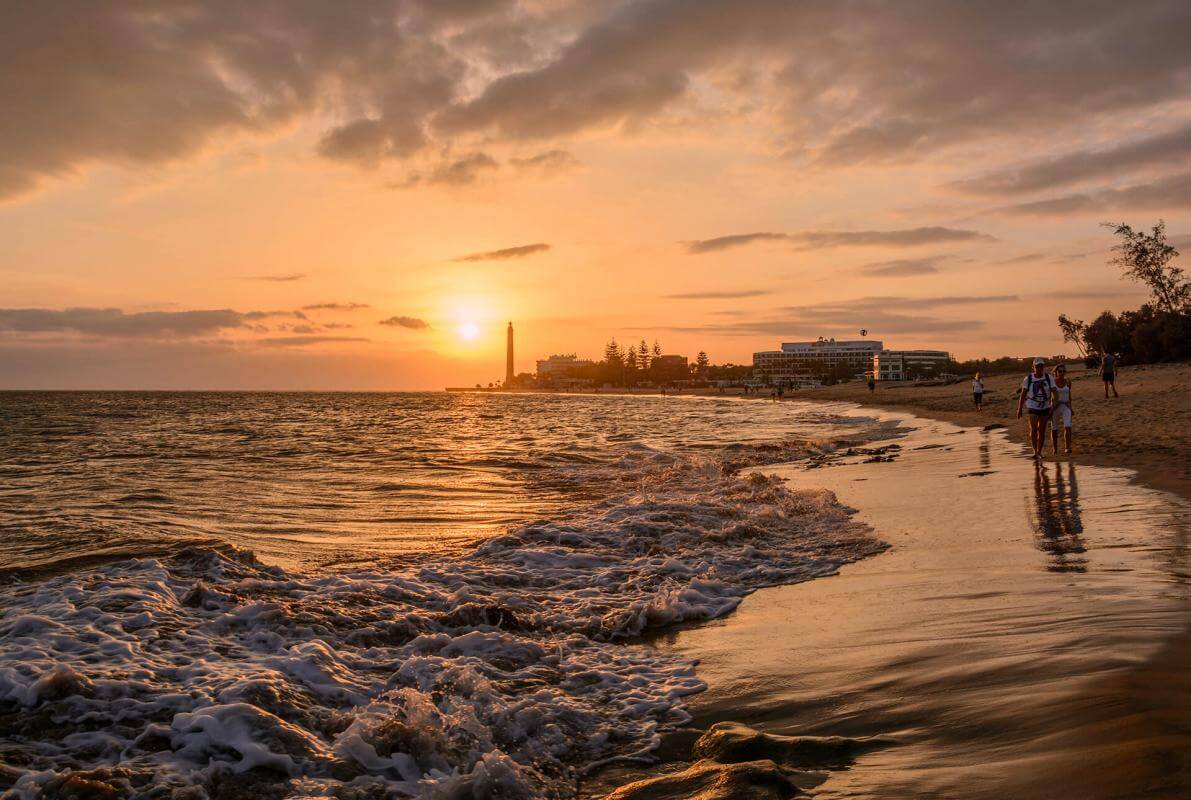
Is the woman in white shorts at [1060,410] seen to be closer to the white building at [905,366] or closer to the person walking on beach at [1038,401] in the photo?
the person walking on beach at [1038,401]

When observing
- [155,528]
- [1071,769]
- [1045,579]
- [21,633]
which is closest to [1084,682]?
[1071,769]

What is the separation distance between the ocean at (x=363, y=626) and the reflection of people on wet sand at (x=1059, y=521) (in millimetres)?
2063

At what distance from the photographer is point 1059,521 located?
9.48 meters

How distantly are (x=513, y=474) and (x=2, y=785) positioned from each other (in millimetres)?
17070

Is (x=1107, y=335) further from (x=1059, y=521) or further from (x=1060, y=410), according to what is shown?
(x=1059, y=521)

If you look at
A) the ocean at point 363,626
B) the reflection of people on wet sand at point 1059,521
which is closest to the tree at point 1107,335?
the reflection of people on wet sand at point 1059,521

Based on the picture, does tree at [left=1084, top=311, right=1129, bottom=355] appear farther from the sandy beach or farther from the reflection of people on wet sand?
the reflection of people on wet sand

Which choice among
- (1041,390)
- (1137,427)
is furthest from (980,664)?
(1137,427)

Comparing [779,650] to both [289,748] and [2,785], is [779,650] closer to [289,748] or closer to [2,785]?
[289,748]

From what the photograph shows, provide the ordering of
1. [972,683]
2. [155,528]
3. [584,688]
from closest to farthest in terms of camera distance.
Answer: [972,683] < [584,688] < [155,528]

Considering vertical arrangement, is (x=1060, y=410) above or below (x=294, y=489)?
above

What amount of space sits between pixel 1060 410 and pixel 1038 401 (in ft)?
4.10

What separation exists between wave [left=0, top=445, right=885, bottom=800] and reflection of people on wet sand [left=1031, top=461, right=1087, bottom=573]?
6.68ft

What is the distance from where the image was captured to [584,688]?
5.34 meters
